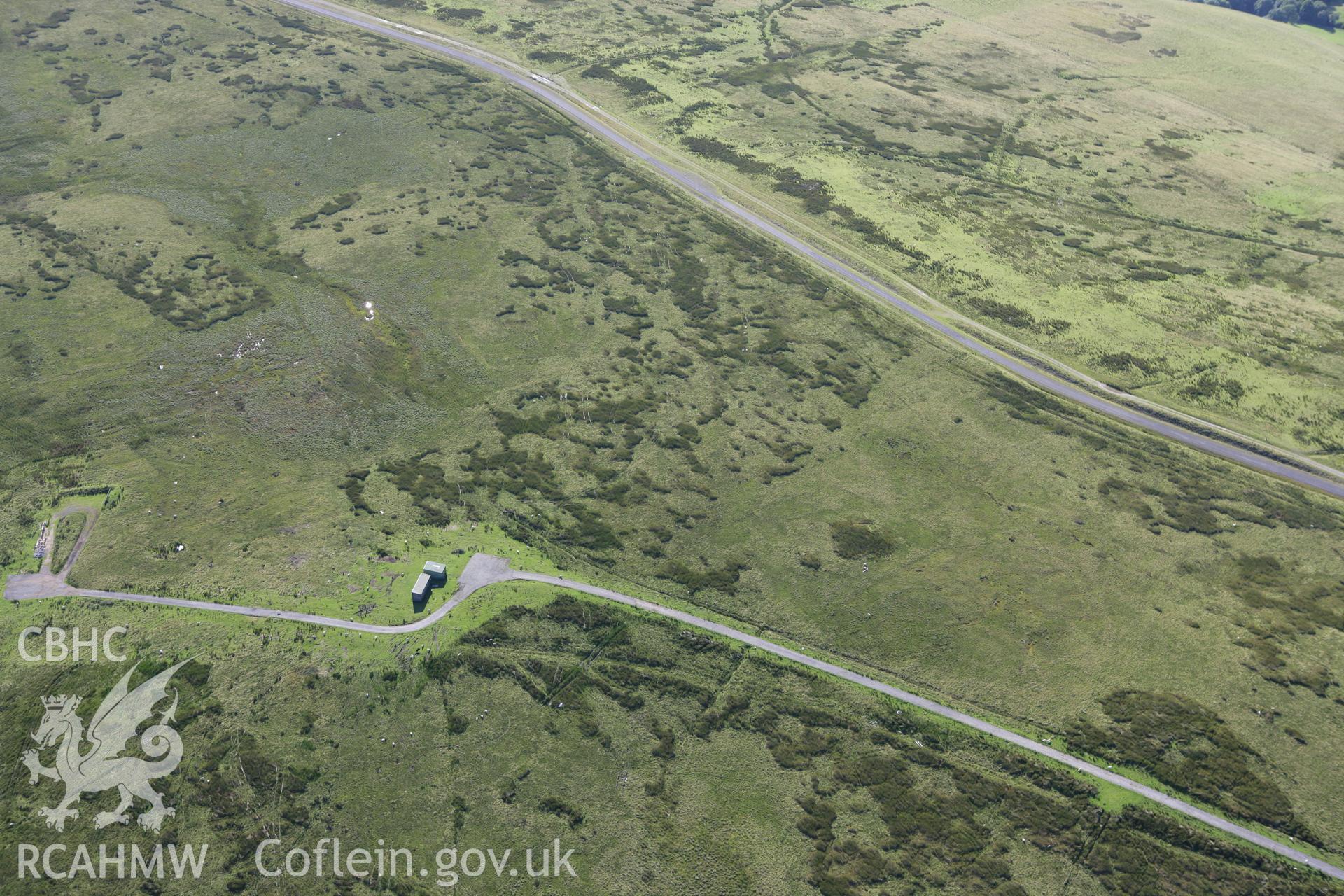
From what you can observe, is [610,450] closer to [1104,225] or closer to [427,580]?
[427,580]

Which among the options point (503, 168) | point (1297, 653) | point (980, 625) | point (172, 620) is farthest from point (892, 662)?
point (503, 168)

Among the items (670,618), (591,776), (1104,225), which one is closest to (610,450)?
(670,618)

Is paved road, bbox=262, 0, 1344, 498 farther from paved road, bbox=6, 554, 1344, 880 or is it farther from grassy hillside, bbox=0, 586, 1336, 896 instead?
grassy hillside, bbox=0, 586, 1336, 896
